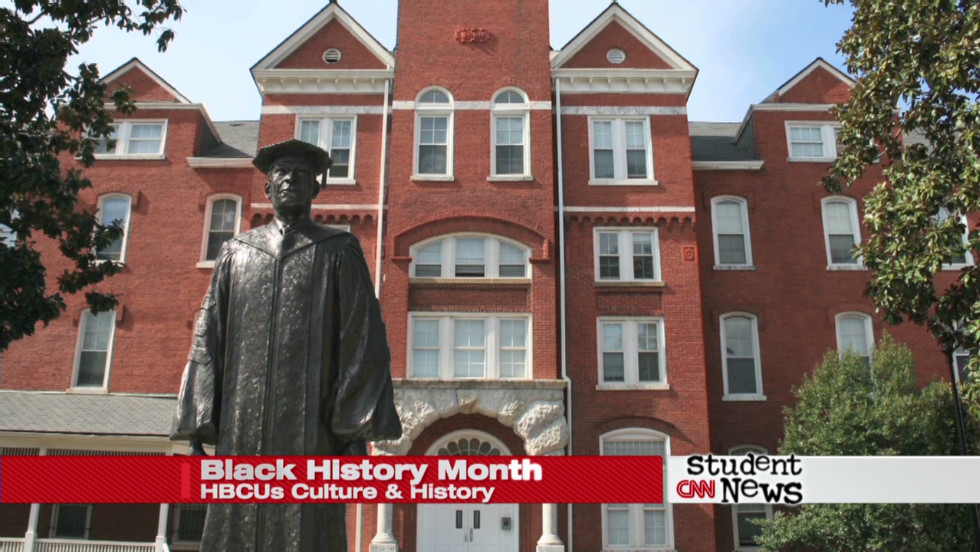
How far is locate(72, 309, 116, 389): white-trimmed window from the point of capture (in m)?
23.0

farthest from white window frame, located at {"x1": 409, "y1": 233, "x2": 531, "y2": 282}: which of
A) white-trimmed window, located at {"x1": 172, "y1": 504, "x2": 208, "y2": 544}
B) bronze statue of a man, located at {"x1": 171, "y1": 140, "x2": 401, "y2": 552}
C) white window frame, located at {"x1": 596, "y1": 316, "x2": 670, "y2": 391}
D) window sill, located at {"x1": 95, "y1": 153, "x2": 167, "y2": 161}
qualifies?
bronze statue of a man, located at {"x1": 171, "y1": 140, "x2": 401, "y2": 552}

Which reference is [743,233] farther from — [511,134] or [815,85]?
[511,134]

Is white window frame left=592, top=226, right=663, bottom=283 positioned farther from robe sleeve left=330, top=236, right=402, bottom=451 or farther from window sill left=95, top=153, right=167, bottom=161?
robe sleeve left=330, top=236, right=402, bottom=451

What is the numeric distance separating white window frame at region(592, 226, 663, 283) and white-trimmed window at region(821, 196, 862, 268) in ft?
18.2

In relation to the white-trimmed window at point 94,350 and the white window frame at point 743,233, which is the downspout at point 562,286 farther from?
the white-trimmed window at point 94,350

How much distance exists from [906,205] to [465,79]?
45.2 ft

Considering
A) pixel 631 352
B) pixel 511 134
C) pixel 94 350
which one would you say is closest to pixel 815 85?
pixel 511 134

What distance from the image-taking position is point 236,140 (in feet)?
89.6

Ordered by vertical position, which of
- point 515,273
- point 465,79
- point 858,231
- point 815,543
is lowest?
point 815,543

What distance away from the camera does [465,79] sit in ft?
76.7

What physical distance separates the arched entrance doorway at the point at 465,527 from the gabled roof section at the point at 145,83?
46.2 feet

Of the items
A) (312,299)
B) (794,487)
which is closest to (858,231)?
(794,487)

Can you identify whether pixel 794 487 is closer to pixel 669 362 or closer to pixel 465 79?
pixel 669 362

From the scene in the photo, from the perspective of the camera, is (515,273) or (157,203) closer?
(515,273)
